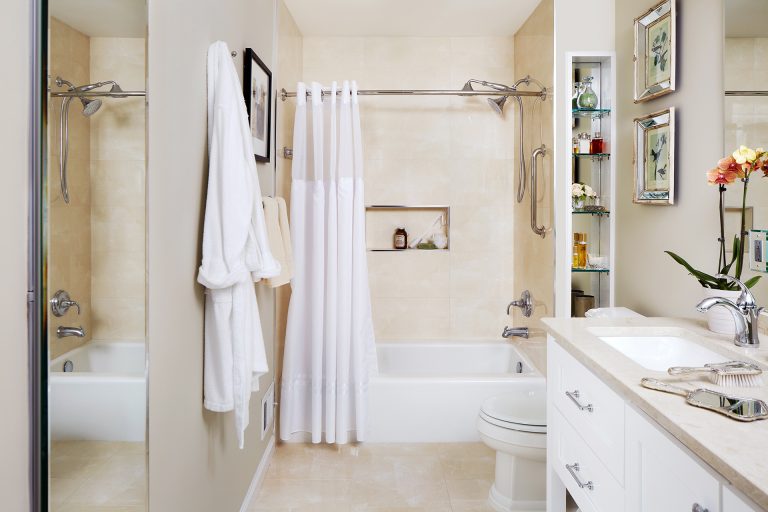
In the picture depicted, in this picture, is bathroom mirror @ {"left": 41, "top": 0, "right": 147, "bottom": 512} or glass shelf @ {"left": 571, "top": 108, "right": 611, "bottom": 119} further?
glass shelf @ {"left": 571, "top": 108, "right": 611, "bottom": 119}

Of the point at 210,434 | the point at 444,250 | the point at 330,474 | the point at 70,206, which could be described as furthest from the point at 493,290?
the point at 70,206

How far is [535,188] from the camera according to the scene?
331 cm

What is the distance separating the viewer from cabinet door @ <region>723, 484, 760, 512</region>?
84 cm

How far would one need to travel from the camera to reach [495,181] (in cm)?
390

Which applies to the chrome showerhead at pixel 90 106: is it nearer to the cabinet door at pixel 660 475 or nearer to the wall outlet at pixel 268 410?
the cabinet door at pixel 660 475

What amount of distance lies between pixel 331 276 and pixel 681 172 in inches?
66.5

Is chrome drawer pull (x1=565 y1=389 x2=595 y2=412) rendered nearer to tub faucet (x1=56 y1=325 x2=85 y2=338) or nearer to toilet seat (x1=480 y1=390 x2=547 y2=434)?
toilet seat (x1=480 y1=390 x2=547 y2=434)

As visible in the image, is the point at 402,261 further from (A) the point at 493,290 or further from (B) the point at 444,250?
(A) the point at 493,290

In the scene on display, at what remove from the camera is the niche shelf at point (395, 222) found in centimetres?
394

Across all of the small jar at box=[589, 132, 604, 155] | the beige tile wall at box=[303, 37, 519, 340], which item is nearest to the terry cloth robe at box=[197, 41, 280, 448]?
the small jar at box=[589, 132, 604, 155]

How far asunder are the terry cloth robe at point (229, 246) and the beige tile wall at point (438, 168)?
2.10m

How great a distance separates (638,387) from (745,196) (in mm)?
1010

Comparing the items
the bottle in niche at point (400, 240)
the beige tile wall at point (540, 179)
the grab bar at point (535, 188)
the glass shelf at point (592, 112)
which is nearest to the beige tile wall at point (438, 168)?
the bottle in niche at point (400, 240)

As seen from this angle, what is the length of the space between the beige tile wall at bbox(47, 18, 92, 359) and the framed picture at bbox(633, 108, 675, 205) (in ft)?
6.87
